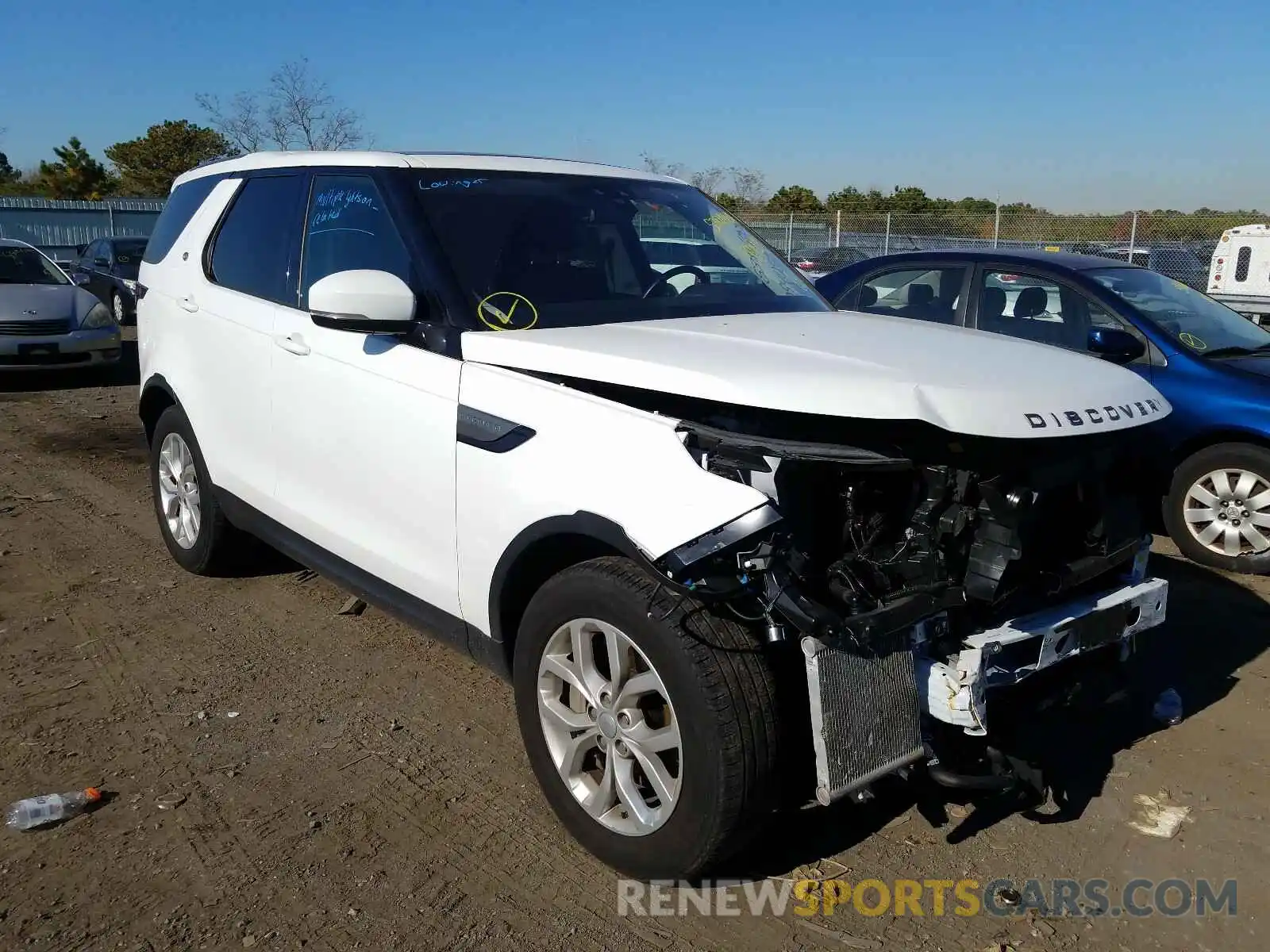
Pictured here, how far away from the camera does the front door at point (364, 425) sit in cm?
341

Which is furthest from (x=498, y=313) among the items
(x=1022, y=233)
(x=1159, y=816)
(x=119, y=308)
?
(x=1022, y=233)

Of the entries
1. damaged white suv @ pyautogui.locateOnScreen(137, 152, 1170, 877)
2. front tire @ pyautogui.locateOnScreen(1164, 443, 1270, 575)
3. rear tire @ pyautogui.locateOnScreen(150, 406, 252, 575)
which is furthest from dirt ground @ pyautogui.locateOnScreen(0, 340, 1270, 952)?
front tire @ pyautogui.locateOnScreen(1164, 443, 1270, 575)

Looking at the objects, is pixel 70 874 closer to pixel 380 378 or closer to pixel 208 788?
pixel 208 788

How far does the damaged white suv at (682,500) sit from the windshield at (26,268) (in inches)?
388

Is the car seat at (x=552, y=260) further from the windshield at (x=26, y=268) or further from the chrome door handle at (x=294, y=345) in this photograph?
the windshield at (x=26, y=268)

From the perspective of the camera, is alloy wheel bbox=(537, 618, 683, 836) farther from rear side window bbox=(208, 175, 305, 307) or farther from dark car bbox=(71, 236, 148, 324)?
dark car bbox=(71, 236, 148, 324)

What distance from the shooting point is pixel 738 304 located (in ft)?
13.2

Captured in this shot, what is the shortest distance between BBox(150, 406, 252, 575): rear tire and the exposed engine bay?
9.15ft

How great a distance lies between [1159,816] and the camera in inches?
133

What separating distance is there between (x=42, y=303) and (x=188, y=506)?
25.8 ft

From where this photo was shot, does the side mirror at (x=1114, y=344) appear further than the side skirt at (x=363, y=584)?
Yes

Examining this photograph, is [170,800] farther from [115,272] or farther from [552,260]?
[115,272]

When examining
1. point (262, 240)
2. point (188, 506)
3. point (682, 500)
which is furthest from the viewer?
point (188, 506)

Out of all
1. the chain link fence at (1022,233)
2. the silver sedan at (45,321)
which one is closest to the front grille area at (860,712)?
the silver sedan at (45,321)
